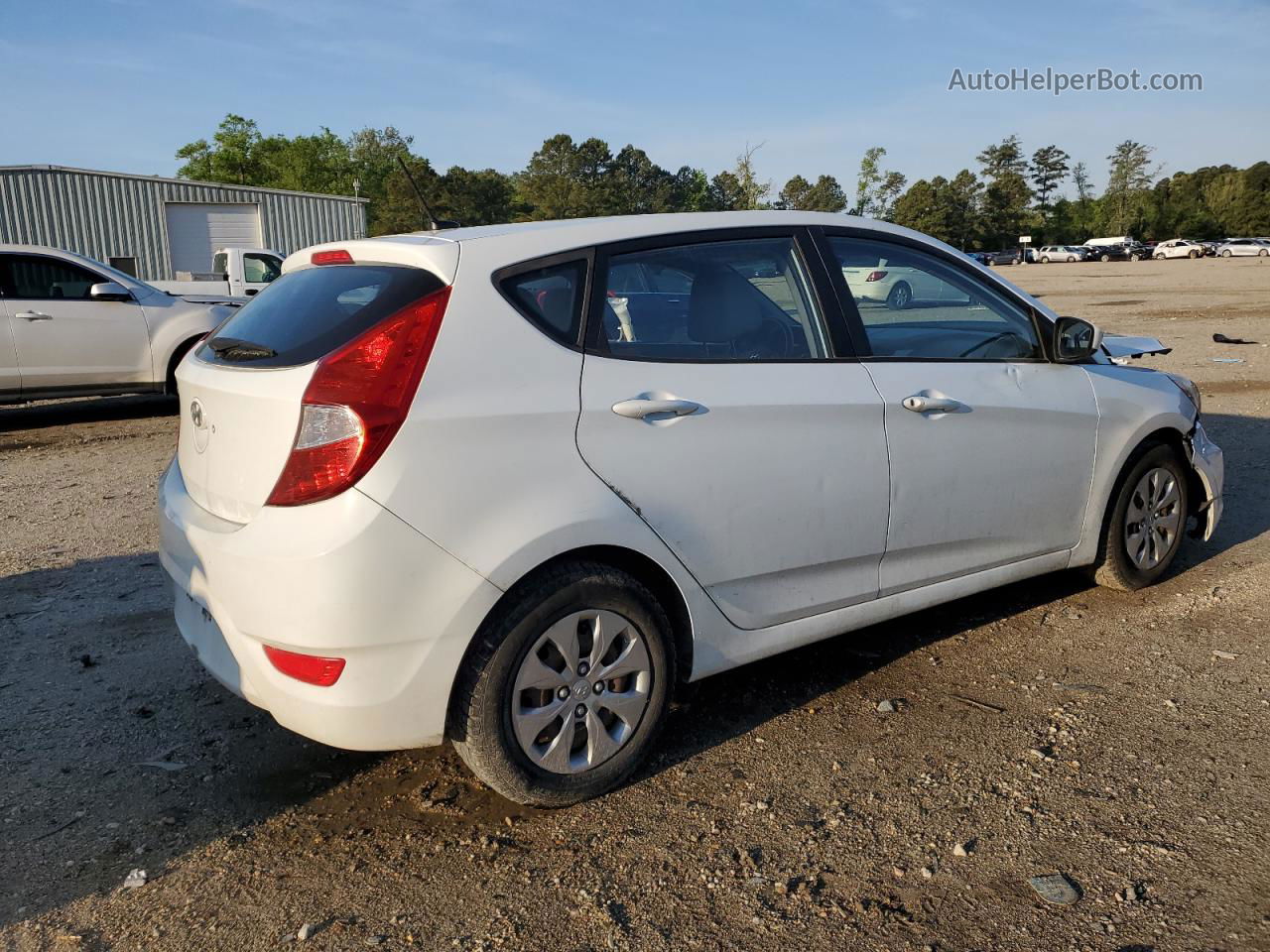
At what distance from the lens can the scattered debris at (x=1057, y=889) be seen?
2.66 metres

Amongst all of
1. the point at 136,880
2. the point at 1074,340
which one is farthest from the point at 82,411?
the point at 1074,340

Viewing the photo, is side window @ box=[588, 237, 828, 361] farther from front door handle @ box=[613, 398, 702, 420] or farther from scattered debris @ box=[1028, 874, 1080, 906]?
scattered debris @ box=[1028, 874, 1080, 906]

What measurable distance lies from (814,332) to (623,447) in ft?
3.25

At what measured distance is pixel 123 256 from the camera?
30.8m

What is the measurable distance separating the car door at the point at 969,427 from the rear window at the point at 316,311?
164 cm

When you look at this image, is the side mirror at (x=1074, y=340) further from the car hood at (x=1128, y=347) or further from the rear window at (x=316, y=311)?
the rear window at (x=316, y=311)

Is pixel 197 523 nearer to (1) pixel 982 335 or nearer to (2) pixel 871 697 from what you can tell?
(2) pixel 871 697

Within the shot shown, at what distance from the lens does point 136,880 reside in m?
2.82

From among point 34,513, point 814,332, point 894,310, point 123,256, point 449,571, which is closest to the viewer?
point 449,571

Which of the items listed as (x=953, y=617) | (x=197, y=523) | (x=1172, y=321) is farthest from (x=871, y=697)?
(x=1172, y=321)

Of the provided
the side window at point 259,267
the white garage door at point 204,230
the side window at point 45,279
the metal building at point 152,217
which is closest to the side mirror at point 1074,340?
the side window at point 45,279

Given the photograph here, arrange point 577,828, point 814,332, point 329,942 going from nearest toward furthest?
point 329,942, point 577,828, point 814,332

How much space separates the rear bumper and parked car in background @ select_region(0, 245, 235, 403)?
858 centimetres

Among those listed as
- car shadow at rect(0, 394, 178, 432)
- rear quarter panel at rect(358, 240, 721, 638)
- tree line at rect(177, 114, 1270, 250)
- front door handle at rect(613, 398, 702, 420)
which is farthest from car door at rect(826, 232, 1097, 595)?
tree line at rect(177, 114, 1270, 250)
